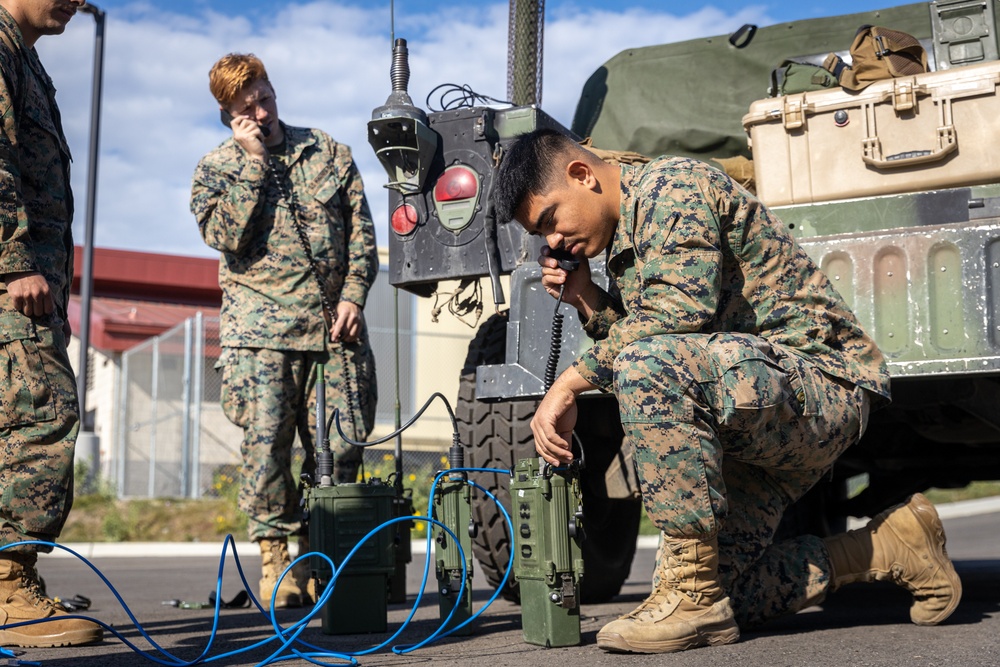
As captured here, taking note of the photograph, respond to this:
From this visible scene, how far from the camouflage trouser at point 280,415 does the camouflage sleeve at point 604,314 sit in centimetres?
140

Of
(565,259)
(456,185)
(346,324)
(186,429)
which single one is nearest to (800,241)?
(565,259)

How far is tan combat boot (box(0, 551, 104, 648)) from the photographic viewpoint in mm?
3293

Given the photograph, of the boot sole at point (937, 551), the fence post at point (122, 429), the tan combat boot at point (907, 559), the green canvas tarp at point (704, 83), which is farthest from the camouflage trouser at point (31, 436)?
the fence post at point (122, 429)

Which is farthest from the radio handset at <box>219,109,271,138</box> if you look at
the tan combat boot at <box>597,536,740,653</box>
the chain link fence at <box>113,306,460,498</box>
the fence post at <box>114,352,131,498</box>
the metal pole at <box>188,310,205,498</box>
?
the fence post at <box>114,352,131,498</box>

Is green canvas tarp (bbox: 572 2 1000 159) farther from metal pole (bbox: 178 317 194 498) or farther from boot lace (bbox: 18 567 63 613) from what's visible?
metal pole (bbox: 178 317 194 498)

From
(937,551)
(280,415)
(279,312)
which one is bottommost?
(937,551)

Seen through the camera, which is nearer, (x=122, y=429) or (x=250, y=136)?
(x=250, y=136)

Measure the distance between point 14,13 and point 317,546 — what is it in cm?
187

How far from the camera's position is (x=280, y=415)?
14.9 feet

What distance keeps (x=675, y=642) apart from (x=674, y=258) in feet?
3.06

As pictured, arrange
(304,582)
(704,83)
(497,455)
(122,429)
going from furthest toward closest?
(122,429) < (704,83) < (304,582) < (497,455)

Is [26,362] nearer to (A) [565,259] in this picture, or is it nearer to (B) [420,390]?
(A) [565,259]

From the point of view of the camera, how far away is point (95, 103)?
459 inches

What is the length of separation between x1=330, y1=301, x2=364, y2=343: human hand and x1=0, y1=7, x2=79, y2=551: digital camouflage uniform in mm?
1174
